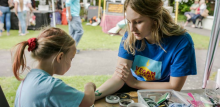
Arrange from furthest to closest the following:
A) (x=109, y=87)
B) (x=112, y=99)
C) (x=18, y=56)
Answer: (x=109, y=87) < (x=112, y=99) < (x=18, y=56)

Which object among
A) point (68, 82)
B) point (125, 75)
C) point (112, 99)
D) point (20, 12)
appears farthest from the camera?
point (20, 12)

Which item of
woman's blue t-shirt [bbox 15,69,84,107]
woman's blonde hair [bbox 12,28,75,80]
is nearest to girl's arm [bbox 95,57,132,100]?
woman's blue t-shirt [bbox 15,69,84,107]

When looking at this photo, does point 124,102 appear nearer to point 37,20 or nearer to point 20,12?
point 20,12

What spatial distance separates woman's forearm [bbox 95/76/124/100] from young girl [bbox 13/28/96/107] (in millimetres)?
82

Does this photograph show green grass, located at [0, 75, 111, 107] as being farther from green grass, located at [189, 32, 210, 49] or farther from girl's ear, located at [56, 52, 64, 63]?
green grass, located at [189, 32, 210, 49]

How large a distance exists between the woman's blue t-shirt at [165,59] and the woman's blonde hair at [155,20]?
0.04 m

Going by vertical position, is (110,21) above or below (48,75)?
above

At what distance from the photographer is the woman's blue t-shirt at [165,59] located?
4.01ft

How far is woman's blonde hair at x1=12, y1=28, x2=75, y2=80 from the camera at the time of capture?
946 mm

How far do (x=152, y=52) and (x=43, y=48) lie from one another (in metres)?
0.77

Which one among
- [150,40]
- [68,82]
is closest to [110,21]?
[68,82]

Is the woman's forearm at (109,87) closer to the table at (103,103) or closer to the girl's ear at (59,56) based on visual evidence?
the table at (103,103)

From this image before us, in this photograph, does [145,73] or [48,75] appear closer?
[48,75]

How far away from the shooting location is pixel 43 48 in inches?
37.2
